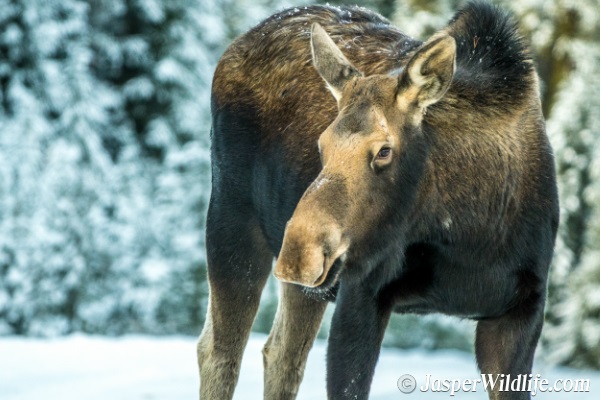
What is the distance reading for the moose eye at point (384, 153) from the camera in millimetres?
4298

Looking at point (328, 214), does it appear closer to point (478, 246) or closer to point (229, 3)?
point (478, 246)

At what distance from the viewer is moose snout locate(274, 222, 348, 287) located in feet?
12.7

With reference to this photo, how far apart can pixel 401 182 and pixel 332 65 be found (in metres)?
0.57

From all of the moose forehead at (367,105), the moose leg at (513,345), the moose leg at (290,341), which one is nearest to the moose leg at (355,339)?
the moose leg at (513,345)

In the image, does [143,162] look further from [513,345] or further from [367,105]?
[367,105]

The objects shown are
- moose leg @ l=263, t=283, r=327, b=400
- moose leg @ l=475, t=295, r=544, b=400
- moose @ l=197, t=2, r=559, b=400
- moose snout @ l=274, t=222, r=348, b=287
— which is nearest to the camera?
moose snout @ l=274, t=222, r=348, b=287

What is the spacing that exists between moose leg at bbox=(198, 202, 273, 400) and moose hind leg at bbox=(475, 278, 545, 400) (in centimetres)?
136

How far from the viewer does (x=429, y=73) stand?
4.37m

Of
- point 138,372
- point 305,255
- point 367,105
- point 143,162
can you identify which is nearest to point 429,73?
point 367,105

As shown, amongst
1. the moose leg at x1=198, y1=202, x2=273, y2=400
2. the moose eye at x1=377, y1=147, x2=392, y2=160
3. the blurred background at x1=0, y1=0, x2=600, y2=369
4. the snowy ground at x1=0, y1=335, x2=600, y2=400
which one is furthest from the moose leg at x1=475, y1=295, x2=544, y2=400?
the blurred background at x1=0, y1=0, x2=600, y2=369

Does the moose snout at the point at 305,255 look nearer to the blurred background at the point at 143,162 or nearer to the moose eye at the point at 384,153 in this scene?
the moose eye at the point at 384,153

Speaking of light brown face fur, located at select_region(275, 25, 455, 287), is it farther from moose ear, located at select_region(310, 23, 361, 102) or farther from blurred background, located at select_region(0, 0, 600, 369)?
blurred background, located at select_region(0, 0, 600, 369)

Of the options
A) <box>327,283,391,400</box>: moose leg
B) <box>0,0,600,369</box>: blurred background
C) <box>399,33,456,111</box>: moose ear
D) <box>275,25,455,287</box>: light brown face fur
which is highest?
<box>0,0,600,369</box>: blurred background

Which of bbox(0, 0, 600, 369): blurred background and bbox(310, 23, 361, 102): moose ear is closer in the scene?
bbox(310, 23, 361, 102): moose ear
